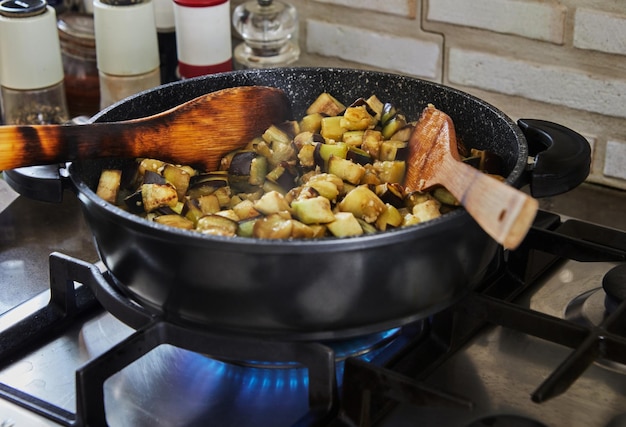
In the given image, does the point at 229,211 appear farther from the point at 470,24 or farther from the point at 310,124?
the point at 470,24

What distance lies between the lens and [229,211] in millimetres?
917

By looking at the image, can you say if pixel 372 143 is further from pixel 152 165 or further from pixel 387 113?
pixel 152 165

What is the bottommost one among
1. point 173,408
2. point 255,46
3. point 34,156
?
point 173,408

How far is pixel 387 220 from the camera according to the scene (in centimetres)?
91

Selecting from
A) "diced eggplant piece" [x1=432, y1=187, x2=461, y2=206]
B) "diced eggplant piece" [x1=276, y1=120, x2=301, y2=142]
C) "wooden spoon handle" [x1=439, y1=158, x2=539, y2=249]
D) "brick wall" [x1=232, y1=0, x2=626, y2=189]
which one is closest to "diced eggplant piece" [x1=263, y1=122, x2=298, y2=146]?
"diced eggplant piece" [x1=276, y1=120, x2=301, y2=142]

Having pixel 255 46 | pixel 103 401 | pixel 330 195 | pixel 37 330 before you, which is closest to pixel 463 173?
pixel 330 195

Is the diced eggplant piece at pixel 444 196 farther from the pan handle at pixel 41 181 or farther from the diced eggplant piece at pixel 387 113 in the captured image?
the pan handle at pixel 41 181

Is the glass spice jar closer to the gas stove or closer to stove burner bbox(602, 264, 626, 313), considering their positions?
the gas stove

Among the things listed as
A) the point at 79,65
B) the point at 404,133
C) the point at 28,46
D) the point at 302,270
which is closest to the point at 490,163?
the point at 404,133

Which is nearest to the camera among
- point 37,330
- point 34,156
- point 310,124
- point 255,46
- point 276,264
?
point 276,264

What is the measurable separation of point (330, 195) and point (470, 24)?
1.92ft

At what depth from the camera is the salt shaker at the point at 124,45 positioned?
1456 mm

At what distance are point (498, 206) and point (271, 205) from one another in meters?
0.26

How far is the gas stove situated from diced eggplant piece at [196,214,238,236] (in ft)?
0.31
